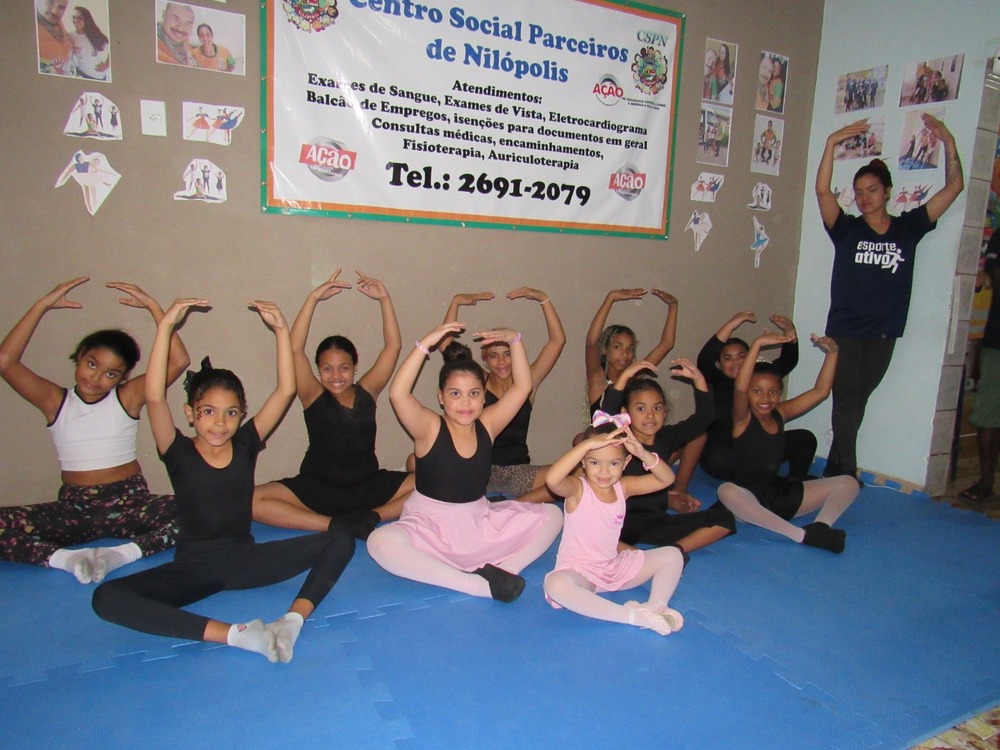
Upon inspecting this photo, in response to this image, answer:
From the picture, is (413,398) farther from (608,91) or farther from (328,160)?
(608,91)

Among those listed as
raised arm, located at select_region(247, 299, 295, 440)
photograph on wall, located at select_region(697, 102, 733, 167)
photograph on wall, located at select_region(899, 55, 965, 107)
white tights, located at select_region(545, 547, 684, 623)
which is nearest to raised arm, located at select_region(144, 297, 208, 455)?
raised arm, located at select_region(247, 299, 295, 440)

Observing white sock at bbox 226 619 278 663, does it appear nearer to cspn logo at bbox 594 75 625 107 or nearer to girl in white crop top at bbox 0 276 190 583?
girl in white crop top at bbox 0 276 190 583

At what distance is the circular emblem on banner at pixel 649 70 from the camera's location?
4.73 metres

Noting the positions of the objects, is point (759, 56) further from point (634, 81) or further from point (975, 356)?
point (975, 356)

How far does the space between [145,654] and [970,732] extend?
2712 mm

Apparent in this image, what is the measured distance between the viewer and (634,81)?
473 centimetres

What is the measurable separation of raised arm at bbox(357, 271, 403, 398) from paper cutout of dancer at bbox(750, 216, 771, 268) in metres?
2.98

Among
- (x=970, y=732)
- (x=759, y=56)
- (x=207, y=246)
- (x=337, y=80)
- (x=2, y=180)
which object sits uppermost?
(x=759, y=56)

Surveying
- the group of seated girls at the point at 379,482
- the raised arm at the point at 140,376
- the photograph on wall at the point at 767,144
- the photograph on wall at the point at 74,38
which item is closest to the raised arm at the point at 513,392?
the group of seated girls at the point at 379,482

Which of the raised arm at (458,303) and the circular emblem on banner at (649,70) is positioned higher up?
the circular emblem on banner at (649,70)

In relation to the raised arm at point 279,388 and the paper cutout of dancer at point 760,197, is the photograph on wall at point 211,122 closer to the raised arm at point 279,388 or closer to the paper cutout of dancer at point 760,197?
the raised arm at point 279,388

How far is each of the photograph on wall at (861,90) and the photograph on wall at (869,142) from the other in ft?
0.39

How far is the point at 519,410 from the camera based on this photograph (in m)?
4.22

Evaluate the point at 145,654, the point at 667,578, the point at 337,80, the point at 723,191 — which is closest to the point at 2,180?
the point at 337,80
